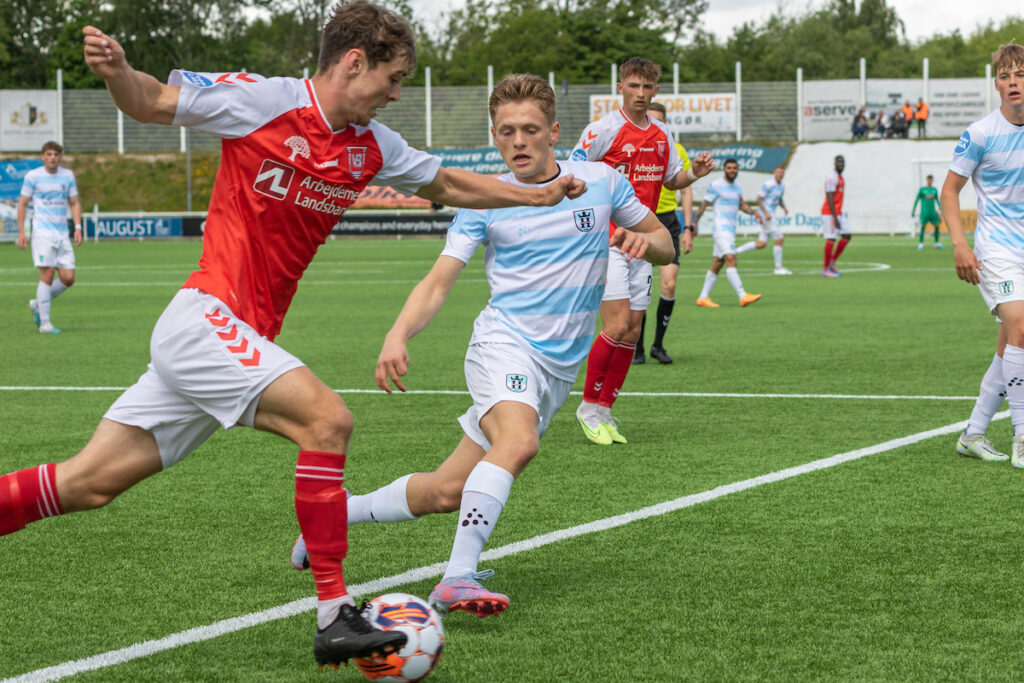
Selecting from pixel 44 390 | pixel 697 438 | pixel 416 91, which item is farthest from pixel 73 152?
pixel 697 438

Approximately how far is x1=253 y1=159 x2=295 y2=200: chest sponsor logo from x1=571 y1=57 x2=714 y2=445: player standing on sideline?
402cm

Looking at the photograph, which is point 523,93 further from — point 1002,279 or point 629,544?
point 1002,279

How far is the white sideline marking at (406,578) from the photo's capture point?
3.89 meters

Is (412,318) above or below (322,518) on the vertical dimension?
above

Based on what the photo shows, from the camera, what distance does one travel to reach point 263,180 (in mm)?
3973

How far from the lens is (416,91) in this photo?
53125 millimetres

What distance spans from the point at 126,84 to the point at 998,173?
5070 mm

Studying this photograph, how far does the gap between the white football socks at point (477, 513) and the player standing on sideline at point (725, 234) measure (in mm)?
13228

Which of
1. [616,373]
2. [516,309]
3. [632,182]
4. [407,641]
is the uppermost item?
[632,182]

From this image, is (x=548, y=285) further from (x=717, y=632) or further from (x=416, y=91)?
(x=416, y=91)

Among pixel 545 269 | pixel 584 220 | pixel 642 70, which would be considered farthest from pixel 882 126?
pixel 545 269

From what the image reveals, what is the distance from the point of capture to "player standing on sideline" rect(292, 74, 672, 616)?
181 inches

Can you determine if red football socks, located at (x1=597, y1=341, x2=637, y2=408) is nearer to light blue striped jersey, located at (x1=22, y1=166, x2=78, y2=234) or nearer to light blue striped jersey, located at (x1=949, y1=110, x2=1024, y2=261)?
light blue striped jersey, located at (x1=949, y1=110, x2=1024, y2=261)

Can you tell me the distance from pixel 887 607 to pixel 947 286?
18.4 meters
